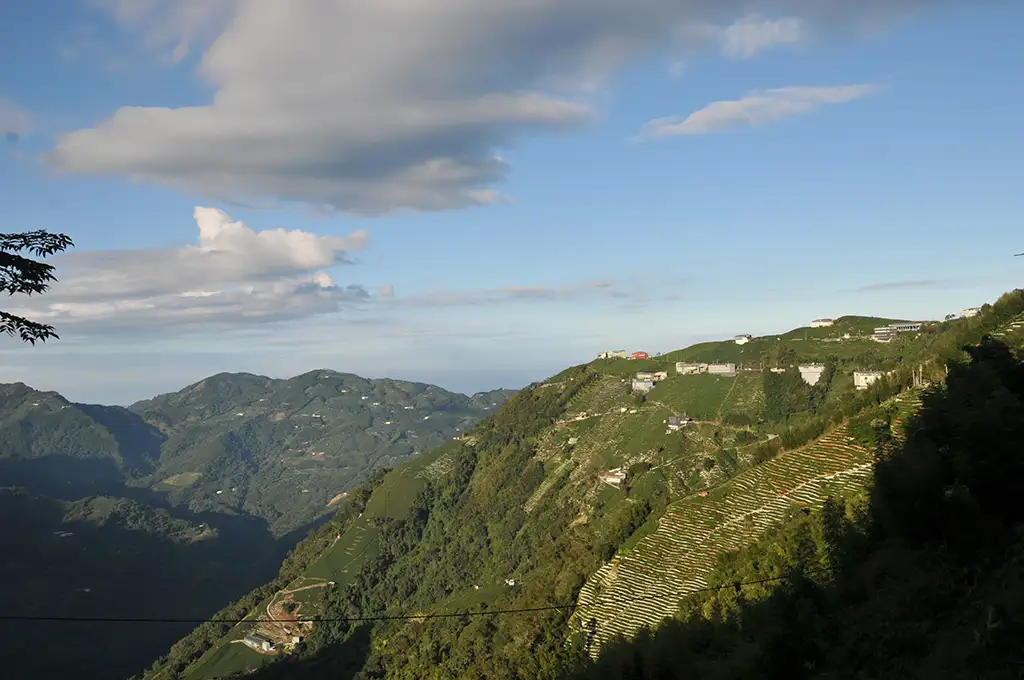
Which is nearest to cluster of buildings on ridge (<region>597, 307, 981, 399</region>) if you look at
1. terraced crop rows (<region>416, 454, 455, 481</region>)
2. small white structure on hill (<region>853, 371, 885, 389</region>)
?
small white structure on hill (<region>853, 371, 885, 389</region>)

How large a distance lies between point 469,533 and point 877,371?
268 ft

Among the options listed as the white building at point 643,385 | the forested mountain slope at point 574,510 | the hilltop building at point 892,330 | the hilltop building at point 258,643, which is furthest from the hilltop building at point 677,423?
the hilltop building at point 258,643

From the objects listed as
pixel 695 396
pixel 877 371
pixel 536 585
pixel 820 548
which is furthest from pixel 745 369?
pixel 820 548

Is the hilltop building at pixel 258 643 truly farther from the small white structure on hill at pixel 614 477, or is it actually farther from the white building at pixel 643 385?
the white building at pixel 643 385

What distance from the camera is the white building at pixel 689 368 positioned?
136 metres

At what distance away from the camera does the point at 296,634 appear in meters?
124

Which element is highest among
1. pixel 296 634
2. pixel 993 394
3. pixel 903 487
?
pixel 993 394

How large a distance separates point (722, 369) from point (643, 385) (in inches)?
687

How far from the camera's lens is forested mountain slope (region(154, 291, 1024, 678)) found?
1522 inches

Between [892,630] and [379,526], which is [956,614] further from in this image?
[379,526]

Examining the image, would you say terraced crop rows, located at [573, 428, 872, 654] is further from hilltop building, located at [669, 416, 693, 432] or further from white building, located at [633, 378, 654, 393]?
white building, located at [633, 378, 654, 393]

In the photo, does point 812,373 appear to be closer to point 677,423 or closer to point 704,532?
point 677,423

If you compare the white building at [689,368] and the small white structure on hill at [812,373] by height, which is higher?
the white building at [689,368]

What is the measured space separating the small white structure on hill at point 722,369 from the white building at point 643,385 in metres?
13.1
